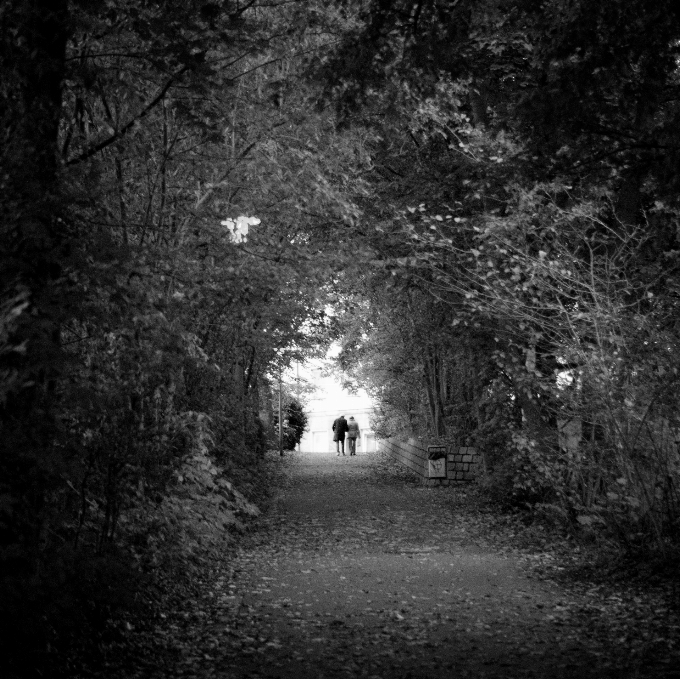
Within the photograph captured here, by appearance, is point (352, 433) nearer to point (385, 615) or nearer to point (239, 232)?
point (239, 232)

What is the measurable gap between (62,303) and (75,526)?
7.80ft

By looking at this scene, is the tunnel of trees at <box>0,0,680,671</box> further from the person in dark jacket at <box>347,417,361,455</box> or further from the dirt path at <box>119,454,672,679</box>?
the person in dark jacket at <box>347,417,361,455</box>

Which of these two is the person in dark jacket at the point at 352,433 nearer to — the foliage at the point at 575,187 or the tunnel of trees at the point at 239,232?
the tunnel of trees at the point at 239,232

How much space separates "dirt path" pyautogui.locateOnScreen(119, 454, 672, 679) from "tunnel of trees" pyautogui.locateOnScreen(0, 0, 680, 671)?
0.86 metres

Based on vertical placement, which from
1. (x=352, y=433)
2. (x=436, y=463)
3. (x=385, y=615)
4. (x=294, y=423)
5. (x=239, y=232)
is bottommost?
(x=385, y=615)

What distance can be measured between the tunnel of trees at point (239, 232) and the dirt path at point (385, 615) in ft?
2.84

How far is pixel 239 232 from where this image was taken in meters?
9.51

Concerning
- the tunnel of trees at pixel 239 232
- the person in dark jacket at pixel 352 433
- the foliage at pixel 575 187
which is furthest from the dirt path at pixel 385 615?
the person in dark jacket at pixel 352 433

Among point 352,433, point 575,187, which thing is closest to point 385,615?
point 575,187

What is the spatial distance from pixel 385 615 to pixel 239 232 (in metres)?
4.54

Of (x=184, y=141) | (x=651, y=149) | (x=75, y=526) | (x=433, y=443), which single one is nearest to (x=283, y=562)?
(x=75, y=526)

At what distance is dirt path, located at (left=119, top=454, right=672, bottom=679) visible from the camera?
5547mm

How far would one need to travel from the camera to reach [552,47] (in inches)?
261

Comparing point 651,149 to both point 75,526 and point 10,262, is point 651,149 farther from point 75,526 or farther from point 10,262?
point 75,526
